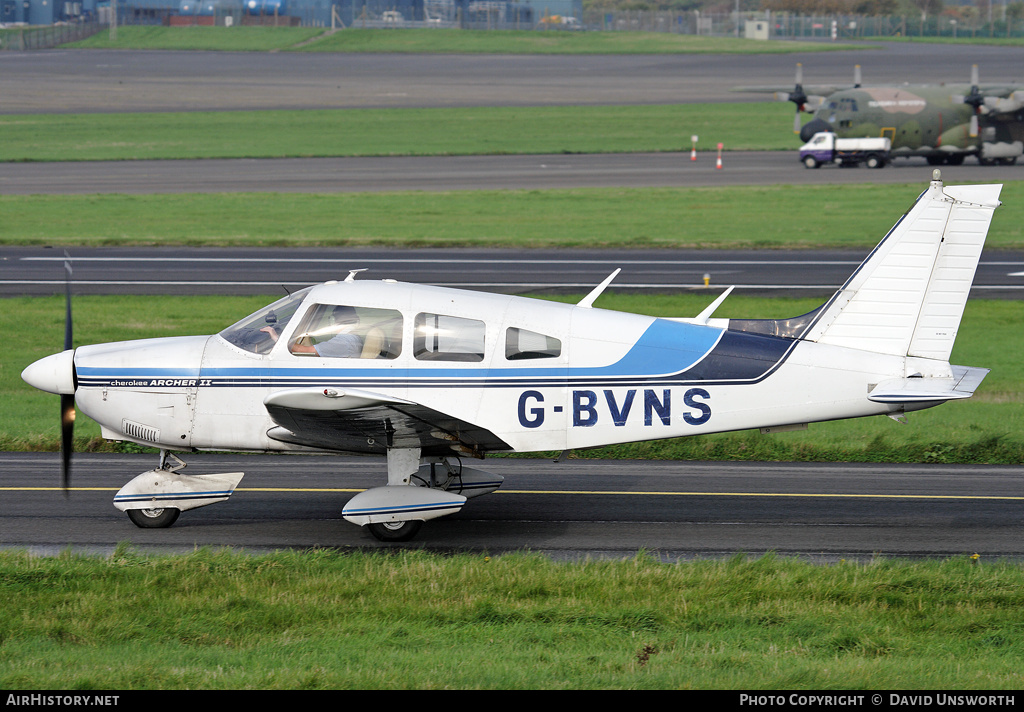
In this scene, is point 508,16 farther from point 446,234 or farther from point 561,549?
point 561,549

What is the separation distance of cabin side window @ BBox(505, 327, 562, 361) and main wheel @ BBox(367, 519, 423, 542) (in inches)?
80.9

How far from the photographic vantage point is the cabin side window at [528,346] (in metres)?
11.5

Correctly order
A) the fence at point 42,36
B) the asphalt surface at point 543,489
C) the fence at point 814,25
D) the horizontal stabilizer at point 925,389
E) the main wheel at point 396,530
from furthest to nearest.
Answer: the fence at point 814,25 < the fence at point 42,36 < the asphalt surface at point 543,489 < the main wheel at point 396,530 < the horizontal stabilizer at point 925,389

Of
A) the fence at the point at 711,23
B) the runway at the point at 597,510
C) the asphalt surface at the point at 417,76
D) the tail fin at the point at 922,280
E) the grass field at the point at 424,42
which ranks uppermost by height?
the fence at the point at 711,23

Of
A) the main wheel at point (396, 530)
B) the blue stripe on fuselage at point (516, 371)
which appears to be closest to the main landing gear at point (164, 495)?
the blue stripe on fuselage at point (516, 371)

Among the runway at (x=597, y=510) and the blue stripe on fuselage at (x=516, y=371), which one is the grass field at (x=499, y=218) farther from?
the blue stripe on fuselage at (x=516, y=371)

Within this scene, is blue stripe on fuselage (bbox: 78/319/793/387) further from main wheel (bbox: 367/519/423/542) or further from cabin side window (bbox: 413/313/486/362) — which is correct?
main wheel (bbox: 367/519/423/542)

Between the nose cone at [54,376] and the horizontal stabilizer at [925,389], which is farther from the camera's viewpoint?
the nose cone at [54,376]

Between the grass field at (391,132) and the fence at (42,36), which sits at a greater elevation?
the fence at (42,36)

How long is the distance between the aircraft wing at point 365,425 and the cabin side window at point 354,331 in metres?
0.49

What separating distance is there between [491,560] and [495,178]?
1617 inches

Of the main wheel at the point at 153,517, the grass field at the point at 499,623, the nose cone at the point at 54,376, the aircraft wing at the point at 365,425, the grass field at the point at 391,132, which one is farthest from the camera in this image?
the grass field at the point at 391,132

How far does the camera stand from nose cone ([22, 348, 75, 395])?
11.5 meters

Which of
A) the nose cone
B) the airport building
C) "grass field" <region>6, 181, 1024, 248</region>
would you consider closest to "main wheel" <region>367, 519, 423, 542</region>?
the nose cone
